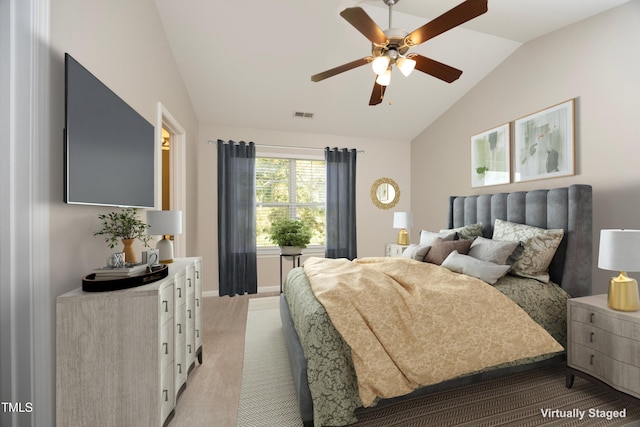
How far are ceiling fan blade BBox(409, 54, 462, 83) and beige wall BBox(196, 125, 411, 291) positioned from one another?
8.33ft

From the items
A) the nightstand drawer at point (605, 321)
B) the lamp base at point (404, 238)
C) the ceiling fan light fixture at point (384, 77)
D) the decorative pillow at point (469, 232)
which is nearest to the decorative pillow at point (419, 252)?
the decorative pillow at point (469, 232)

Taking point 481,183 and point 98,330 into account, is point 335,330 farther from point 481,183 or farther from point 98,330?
point 481,183

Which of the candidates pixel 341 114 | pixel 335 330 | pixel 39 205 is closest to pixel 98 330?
pixel 39 205

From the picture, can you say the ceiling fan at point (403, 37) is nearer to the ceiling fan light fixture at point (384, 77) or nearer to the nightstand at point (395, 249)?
the ceiling fan light fixture at point (384, 77)

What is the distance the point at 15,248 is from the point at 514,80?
4.35 metres

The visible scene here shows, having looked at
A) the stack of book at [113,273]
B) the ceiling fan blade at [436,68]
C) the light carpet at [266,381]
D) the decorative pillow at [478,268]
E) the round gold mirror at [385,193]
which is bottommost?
the light carpet at [266,381]

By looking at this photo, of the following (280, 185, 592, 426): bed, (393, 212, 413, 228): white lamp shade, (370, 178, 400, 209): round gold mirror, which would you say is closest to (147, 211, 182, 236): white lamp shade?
(280, 185, 592, 426): bed

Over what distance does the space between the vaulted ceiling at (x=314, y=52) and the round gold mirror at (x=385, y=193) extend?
3.45 feet

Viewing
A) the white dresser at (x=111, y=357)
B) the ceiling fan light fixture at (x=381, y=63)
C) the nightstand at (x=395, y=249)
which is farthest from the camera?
the nightstand at (x=395, y=249)

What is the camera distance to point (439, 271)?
87.9 inches

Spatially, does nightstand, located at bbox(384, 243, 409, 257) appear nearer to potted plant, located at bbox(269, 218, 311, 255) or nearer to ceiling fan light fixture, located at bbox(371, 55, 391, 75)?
potted plant, located at bbox(269, 218, 311, 255)

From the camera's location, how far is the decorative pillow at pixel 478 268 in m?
2.13

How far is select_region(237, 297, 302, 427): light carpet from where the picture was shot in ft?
5.36

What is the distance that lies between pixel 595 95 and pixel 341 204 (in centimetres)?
311
